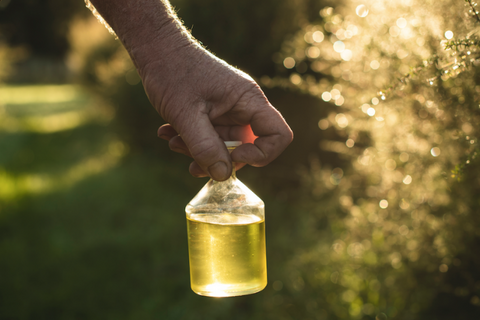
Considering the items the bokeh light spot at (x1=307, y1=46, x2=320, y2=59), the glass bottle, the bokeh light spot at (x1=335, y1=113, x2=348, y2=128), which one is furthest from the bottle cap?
the bokeh light spot at (x1=307, y1=46, x2=320, y2=59)

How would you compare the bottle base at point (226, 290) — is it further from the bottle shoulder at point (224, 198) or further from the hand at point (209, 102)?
the hand at point (209, 102)

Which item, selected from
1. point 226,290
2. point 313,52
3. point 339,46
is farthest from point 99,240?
point 226,290

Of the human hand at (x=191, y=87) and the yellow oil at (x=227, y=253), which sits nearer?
the human hand at (x=191, y=87)

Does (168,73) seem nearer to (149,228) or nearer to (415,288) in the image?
(415,288)

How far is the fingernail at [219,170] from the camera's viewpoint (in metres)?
1.61

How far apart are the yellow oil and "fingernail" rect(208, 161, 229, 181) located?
0.24m

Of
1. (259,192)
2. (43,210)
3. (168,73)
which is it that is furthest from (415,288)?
(43,210)

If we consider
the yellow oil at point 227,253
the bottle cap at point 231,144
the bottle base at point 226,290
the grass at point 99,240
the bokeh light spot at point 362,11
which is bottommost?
the grass at point 99,240

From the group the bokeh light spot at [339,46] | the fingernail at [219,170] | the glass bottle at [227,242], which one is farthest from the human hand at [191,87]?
the bokeh light spot at [339,46]

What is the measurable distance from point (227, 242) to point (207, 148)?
44 cm

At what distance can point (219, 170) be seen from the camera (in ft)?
5.28

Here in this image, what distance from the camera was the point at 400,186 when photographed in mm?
3260

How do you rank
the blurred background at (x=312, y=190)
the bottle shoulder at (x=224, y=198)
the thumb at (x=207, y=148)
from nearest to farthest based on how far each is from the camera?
1. the thumb at (x=207, y=148)
2. the bottle shoulder at (x=224, y=198)
3. the blurred background at (x=312, y=190)

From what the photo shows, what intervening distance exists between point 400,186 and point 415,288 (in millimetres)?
828
